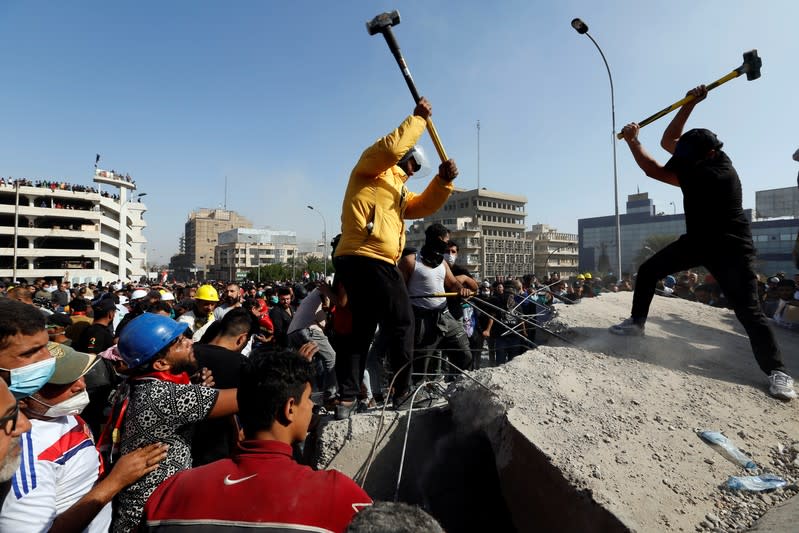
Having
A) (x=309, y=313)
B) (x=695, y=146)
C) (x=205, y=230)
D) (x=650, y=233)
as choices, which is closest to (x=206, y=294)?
(x=309, y=313)

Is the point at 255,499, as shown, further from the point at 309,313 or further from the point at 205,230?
the point at 205,230

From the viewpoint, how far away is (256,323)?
21.6ft

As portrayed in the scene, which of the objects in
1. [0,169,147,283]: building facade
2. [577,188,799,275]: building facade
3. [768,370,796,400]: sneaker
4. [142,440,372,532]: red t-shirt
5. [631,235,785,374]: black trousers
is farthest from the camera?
[577,188,799,275]: building facade

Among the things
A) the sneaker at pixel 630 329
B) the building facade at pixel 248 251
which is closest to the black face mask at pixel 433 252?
the sneaker at pixel 630 329

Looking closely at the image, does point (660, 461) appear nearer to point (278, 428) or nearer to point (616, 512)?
point (616, 512)

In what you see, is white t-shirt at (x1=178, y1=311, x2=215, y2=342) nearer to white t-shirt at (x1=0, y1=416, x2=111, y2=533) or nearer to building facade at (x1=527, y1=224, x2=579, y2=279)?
white t-shirt at (x1=0, y1=416, x2=111, y2=533)

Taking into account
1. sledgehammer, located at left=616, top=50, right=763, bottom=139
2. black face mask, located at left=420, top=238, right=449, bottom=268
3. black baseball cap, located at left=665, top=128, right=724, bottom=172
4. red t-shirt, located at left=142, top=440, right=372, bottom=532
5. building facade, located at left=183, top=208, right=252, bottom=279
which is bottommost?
red t-shirt, located at left=142, top=440, right=372, bottom=532

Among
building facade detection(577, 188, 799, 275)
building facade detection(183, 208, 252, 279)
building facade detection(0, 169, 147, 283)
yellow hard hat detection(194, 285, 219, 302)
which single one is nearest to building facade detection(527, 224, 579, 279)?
building facade detection(577, 188, 799, 275)

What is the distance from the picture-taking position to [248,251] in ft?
395

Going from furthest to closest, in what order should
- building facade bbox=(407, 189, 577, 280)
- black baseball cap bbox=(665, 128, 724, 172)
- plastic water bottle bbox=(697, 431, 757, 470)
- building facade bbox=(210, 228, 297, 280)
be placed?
1. building facade bbox=(210, 228, 297, 280)
2. building facade bbox=(407, 189, 577, 280)
3. black baseball cap bbox=(665, 128, 724, 172)
4. plastic water bottle bbox=(697, 431, 757, 470)

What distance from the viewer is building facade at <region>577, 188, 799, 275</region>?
68.1 meters

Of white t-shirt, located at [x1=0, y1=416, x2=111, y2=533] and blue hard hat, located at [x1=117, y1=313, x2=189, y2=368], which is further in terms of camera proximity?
blue hard hat, located at [x1=117, y1=313, x2=189, y2=368]

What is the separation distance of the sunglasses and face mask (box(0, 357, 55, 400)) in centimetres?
54

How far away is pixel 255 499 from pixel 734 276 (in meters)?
3.53
